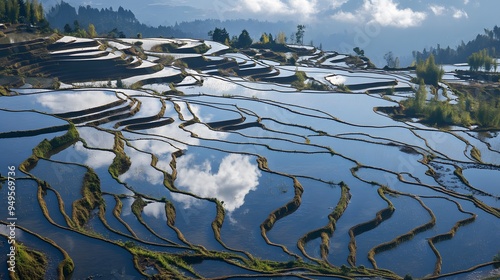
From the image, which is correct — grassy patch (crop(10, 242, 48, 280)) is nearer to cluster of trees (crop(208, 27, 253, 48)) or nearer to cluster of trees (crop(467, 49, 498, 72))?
cluster of trees (crop(467, 49, 498, 72))

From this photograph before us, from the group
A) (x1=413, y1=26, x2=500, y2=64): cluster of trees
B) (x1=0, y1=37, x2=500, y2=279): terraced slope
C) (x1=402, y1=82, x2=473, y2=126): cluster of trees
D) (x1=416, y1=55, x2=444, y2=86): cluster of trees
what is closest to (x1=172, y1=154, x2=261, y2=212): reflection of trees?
(x1=0, y1=37, x2=500, y2=279): terraced slope

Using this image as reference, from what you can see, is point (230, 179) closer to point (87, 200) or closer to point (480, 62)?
point (87, 200)

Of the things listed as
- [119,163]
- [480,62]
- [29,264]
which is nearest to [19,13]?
[119,163]

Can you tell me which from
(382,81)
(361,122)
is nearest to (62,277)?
(361,122)

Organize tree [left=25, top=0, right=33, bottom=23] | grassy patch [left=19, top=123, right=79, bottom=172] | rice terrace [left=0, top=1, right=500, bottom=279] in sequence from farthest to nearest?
tree [left=25, top=0, right=33, bottom=23] < grassy patch [left=19, top=123, right=79, bottom=172] < rice terrace [left=0, top=1, right=500, bottom=279]

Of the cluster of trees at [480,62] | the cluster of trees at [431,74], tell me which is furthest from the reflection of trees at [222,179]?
the cluster of trees at [480,62]

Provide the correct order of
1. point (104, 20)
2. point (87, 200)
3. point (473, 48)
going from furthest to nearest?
point (104, 20) < point (473, 48) < point (87, 200)
